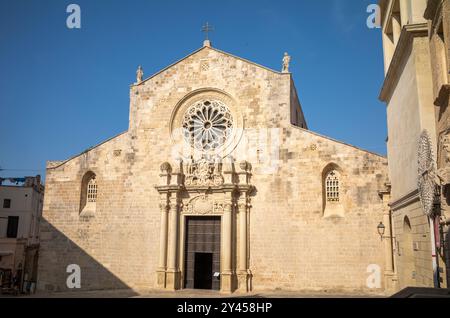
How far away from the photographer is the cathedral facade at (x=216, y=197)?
1666cm

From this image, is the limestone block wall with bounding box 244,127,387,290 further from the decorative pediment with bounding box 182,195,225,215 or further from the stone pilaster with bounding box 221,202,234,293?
the decorative pediment with bounding box 182,195,225,215

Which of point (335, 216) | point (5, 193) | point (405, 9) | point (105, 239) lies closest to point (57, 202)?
point (105, 239)

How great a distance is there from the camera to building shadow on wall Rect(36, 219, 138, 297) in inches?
736

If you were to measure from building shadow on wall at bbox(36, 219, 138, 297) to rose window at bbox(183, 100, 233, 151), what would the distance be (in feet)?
21.9

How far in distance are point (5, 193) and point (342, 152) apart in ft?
73.6

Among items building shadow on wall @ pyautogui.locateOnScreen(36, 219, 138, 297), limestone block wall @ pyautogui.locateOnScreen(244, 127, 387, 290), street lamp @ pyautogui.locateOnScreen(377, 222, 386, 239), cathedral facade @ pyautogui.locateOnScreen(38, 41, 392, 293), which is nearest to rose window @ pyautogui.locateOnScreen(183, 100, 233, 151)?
cathedral facade @ pyautogui.locateOnScreen(38, 41, 392, 293)

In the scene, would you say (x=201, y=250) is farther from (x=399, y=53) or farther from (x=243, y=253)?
(x=399, y=53)

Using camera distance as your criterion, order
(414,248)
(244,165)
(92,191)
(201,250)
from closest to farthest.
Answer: (414,248), (244,165), (201,250), (92,191)

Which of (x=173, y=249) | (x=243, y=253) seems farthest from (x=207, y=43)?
(x=243, y=253)

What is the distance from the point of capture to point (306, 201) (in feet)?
56.2

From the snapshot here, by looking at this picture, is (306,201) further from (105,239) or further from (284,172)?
(105,239)

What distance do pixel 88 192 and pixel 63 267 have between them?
354 cm

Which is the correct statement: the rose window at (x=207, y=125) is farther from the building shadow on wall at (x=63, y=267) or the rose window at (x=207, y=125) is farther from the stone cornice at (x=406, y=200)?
the stone cornice at (x=406, y=200)

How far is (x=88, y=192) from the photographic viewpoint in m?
20.0
